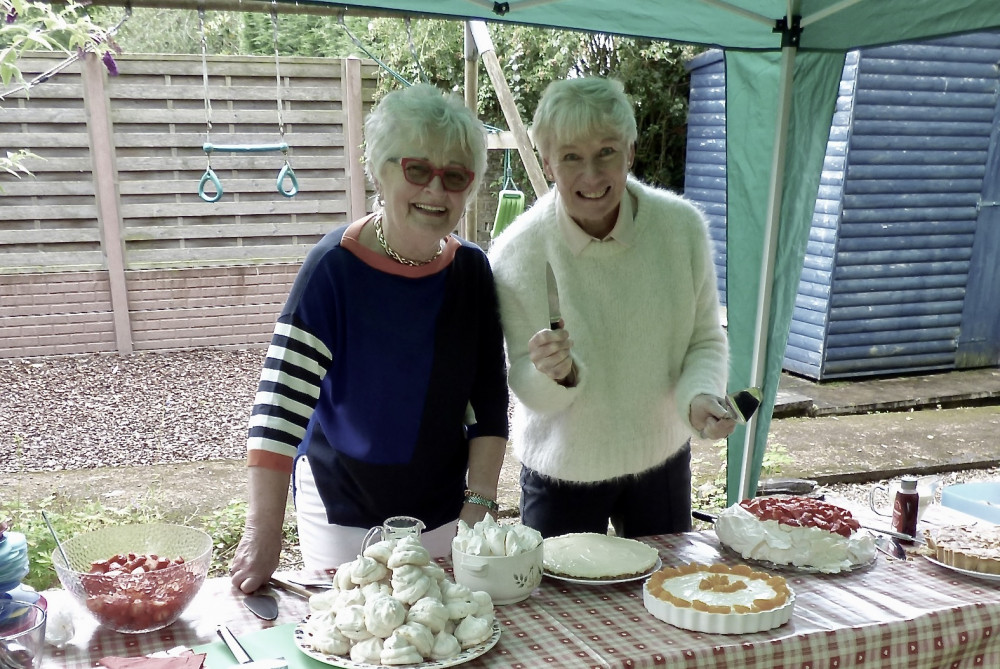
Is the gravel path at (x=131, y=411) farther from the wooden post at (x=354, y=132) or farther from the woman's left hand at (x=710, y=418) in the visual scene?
the woman's left hand at (x=710, y=418)

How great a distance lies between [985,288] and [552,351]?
18.8 ft

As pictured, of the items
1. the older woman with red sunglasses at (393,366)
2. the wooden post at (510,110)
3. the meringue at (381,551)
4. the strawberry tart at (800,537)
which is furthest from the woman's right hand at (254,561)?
the wooden post at (510,110)

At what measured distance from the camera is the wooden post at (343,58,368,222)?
610cm

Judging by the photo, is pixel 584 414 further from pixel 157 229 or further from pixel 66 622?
pixel 157 229

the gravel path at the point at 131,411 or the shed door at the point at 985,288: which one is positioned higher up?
the shed door at the point at 985,288

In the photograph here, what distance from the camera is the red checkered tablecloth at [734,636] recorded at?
4.18ft

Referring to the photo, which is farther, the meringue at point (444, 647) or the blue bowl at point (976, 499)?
the blue bowl at point (976, 499)

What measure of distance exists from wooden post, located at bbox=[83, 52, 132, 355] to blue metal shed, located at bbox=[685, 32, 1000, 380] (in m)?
4.35

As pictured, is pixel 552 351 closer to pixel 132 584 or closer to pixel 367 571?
pixel 367 571

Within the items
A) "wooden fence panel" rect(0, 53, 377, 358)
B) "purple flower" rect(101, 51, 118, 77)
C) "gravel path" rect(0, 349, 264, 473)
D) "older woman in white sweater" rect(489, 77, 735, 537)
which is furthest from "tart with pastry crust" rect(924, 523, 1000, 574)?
"wooden fence panel" rect(0, 53, 377, 358)

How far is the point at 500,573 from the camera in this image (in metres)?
1.39

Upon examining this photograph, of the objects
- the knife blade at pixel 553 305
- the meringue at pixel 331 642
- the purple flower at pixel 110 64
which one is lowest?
the meringue at pixel 331 642

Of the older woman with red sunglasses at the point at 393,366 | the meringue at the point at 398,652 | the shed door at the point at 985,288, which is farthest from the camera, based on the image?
the shed door at the point at 985,288

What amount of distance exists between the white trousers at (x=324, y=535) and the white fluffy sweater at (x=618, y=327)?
289 millimetres
